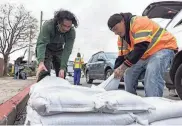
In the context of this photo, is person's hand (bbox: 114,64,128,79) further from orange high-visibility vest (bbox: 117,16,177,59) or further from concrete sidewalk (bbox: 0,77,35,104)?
concrete sidewalk (bbox: 0,77,35,104)

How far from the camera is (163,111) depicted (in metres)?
2.77

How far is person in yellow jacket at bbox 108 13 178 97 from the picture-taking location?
3.95 meters

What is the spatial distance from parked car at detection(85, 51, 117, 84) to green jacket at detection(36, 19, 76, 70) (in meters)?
8.16

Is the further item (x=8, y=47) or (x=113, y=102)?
(x=8, y=47)

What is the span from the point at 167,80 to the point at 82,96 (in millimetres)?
3784

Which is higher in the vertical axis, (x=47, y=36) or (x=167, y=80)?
(x=47, y=36)

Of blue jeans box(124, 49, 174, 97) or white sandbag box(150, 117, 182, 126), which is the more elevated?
blue jeans box(124, 49, 174, 97)

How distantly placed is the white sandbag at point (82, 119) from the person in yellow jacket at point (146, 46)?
4.99 feet

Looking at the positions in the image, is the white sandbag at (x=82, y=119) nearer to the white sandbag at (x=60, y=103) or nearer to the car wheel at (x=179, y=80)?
the white sandbag at (x=60, y=103)

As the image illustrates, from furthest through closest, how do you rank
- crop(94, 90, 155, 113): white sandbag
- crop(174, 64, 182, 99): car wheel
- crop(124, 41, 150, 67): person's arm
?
crop(174, 64, 182, 99): car wheel < crop(124, 41, 150, 67): person's arm < crop(94, 90, 155, 113): white sandbag

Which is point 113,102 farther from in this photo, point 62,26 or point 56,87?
point 62,26

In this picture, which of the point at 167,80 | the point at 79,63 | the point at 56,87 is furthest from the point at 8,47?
the point at 56,87

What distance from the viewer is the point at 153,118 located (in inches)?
105

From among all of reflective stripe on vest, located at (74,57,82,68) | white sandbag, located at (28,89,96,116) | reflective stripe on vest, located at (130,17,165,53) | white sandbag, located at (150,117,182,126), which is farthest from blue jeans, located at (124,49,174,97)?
reflective stripe on vest, located at (74,57,82,68)
